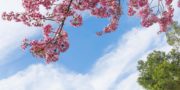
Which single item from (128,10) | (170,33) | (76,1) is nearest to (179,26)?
(170,33)

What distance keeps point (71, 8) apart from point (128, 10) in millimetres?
5963

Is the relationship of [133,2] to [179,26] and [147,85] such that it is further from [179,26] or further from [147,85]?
[179,26]

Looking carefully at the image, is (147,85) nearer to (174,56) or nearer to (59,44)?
(174,56)

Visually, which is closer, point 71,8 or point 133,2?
point 71,8

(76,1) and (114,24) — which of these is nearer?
(76,1)

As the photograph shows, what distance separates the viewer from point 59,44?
57.4 feet

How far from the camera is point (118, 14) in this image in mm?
20719

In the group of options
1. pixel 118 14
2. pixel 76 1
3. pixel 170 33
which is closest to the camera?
pixel 76 1

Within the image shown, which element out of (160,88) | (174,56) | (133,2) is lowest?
(133,2)

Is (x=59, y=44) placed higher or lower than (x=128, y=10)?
lower

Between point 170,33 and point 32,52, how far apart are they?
53485mm

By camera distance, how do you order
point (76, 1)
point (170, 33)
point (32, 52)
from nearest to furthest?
point (32, 52)
point (76, 1)
point (170, 33)

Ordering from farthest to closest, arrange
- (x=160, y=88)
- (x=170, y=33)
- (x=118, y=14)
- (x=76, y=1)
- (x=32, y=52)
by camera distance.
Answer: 1. (x=170, y=33)
2. (x=160, y=88)
3. (x=118, y=14)
4. (x=76, y=1)
5. (x=32, y=52)

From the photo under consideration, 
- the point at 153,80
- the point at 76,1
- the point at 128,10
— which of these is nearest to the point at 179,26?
the point at 153,80
